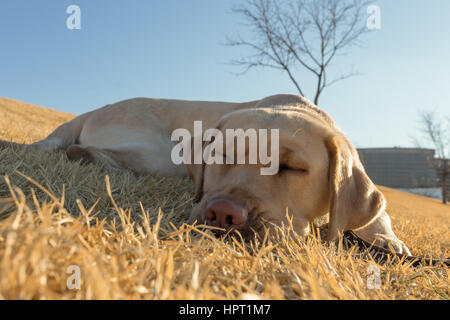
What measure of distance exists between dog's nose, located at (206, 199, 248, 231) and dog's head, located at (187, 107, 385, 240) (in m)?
0.07

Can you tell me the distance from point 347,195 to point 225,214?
926 millimetres

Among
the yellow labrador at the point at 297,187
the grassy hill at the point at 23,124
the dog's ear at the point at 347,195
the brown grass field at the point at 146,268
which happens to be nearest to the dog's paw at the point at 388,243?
the yellow labrador at the point at 297,187

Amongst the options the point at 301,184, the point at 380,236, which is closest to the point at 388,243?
the point at 380,236

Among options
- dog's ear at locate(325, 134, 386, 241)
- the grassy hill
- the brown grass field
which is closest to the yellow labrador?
dog's ear at locate(325, 134, 386, 241)

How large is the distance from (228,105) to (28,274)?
4023mm

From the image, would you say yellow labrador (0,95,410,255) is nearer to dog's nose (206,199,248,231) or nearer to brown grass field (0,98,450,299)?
dog's nose (206,199,248,231)

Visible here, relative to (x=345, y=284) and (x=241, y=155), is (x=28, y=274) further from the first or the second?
(x=241, y=155)

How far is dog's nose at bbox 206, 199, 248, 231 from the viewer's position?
1836 mm

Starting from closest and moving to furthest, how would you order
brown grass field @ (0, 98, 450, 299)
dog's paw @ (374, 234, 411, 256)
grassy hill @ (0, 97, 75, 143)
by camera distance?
brown grass field @ (0, 98, 450, 299) → dog's paw @ (374, 234, 411, 256) → grassy hill @ (0, 97, 75, 143)

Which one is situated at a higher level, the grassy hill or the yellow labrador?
the grassy hill

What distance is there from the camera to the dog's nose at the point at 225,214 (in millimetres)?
1836

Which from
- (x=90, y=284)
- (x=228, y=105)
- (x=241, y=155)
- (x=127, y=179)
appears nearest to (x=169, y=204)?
(x=127, y=179)

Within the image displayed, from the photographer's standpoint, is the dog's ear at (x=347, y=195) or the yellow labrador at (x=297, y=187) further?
the dog's ear at (x=347, y=195)

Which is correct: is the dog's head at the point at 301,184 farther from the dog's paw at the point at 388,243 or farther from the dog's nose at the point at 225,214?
the dog's paw at the point at 388,243
